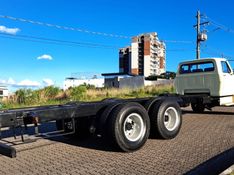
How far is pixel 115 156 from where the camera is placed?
6.08m

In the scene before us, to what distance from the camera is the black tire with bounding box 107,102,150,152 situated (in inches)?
244

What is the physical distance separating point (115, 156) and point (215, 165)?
1.84m

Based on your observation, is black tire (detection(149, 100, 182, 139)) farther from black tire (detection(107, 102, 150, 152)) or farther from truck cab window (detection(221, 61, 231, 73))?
truck cab window (detection(221, 61, 231, 73))

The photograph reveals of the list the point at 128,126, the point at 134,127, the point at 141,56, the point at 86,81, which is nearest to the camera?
the point at 128,126

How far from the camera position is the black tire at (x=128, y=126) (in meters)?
6.19

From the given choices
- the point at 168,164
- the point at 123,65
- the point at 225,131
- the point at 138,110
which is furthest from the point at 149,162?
the point at 123,65

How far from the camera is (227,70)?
11375 millimetres

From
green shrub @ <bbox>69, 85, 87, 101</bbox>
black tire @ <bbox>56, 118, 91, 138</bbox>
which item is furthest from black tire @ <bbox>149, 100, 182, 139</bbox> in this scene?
green shrub @ <bbox>69, 85, 87, 101</bbox>

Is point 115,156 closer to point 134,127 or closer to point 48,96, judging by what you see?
point 134,127

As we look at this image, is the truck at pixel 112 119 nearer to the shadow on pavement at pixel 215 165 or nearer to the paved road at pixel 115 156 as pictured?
Result: the paved road at pixel 115 156

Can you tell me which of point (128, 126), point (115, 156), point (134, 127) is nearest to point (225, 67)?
point (134, 127)

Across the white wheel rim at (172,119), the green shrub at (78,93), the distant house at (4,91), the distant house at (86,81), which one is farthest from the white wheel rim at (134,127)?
the distant house at (86,81)

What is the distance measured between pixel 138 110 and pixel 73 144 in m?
1.82

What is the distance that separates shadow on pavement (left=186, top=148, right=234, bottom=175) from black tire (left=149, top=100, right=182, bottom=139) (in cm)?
162
